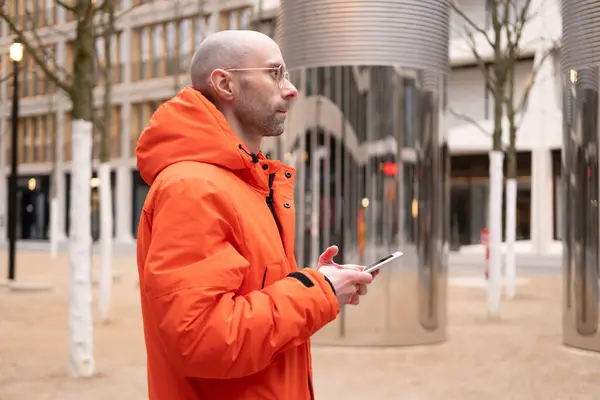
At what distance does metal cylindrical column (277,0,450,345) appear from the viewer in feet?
33.4

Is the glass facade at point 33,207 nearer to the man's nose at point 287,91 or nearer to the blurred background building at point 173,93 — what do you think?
the blurred background building at point 173,93

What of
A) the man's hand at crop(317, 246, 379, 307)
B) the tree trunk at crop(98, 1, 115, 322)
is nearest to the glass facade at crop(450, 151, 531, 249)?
the tree trunk at crop(98, 1, 115, 322)

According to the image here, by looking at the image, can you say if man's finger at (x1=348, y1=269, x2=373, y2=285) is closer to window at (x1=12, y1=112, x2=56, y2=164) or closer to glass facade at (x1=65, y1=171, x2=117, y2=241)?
glass facade at (x1=65, y1=171, x2=117, y2=241)

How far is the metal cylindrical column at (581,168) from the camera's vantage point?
9.80 m

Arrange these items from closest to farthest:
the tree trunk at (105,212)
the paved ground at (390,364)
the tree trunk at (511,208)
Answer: the paved ground at (390,364), the tree trunk at (105,212), the tree trunk at (511,208)

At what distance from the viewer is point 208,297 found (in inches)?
78.8

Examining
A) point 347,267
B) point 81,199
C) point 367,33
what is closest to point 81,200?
point 81,199

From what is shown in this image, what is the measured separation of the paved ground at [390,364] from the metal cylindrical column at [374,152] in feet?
1.67

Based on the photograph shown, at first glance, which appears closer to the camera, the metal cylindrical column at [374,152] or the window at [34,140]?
the metal cylindrical column at [374,152]

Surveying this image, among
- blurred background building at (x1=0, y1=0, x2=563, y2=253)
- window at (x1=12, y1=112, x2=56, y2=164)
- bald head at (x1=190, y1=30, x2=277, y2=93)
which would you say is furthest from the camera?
window at (x1=12, y1=112, x2=56, y2=164)

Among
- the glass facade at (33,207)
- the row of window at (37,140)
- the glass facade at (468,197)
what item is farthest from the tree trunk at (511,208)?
the glass facade at (33,207)

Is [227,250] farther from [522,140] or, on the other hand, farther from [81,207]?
[522,140]

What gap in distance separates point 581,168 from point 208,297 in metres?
8.73

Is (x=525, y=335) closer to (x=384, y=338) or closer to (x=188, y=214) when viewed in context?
(x=384, y=338)
